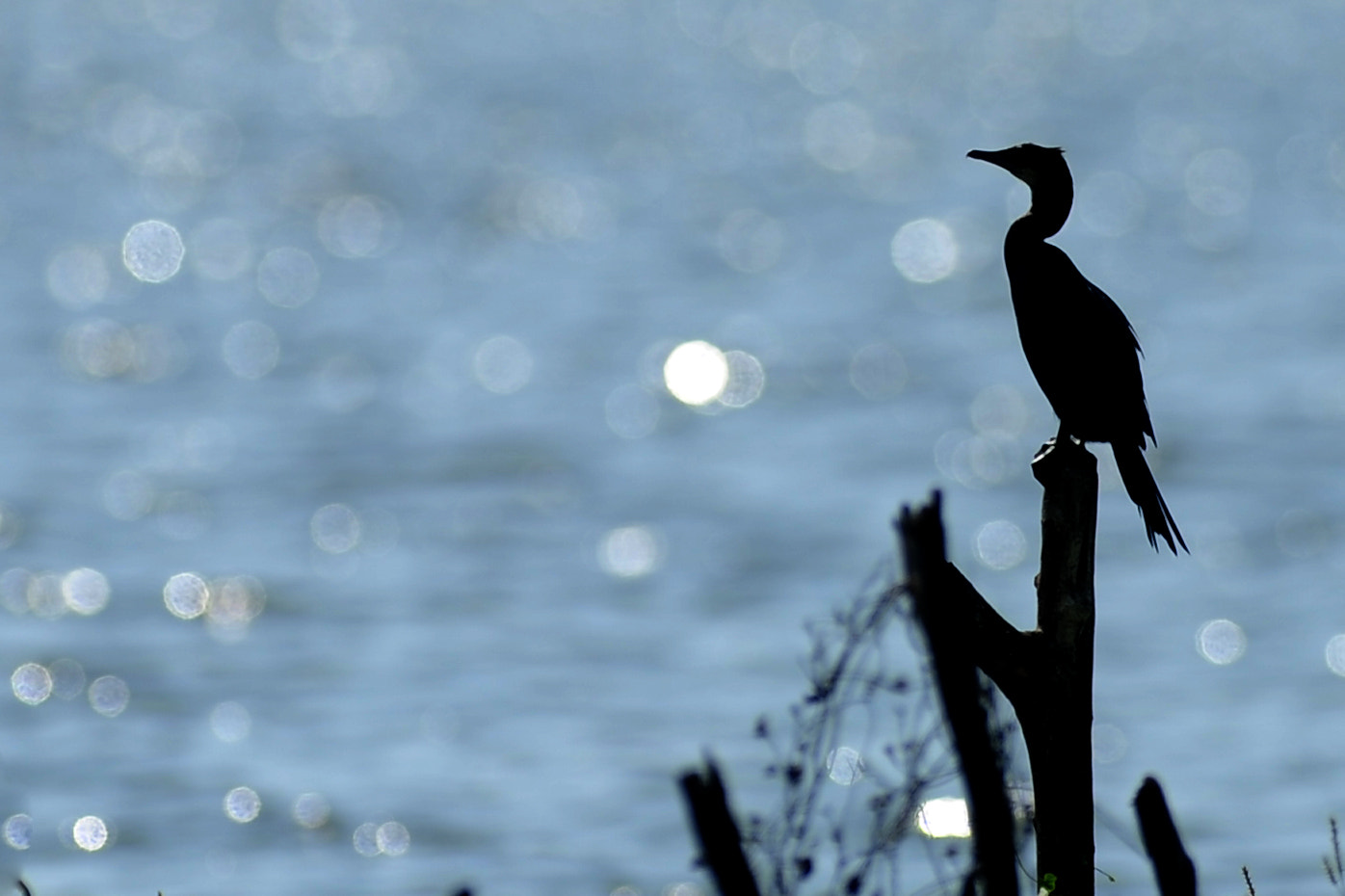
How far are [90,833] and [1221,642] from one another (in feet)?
30.8

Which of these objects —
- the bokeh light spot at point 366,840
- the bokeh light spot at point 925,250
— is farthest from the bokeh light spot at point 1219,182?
the bokeh light spot at point 366,840

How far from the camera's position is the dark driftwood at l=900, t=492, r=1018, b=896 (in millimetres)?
4148

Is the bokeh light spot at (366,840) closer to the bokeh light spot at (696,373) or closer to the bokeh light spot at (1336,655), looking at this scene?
the bokeh light spot at (1336,655)

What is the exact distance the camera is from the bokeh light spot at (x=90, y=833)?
13.8 m

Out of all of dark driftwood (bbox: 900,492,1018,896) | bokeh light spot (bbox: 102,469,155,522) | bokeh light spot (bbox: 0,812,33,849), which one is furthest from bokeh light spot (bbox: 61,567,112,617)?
dark driftwood (bbox: 900,492,1018,896)

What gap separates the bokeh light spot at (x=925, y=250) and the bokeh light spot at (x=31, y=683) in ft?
64.0

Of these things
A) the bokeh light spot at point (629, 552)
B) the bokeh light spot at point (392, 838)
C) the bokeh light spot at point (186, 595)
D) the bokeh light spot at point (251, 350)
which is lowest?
the bokeh light spot at point (392, 838)

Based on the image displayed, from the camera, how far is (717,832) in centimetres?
385

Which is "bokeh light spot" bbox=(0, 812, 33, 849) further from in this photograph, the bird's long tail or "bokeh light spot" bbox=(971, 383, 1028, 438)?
"bokeh light spot" bbox=(971, 383, 1028, 438)

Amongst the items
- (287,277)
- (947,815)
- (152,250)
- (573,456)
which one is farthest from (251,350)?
(947,815)

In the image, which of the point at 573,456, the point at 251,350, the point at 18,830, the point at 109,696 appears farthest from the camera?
the point at 251,350

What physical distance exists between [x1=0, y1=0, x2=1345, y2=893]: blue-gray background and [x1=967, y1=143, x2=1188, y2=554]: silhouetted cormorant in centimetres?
637

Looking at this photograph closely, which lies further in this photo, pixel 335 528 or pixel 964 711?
pixel 335 528

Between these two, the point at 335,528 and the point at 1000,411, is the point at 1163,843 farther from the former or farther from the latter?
the point at 1000,411
